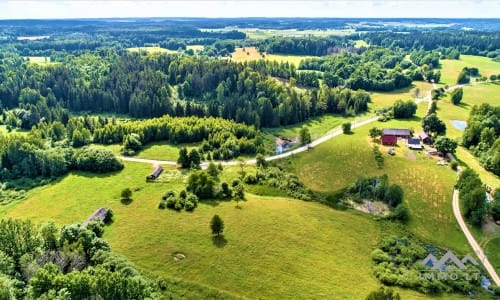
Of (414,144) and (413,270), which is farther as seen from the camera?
(414,144)

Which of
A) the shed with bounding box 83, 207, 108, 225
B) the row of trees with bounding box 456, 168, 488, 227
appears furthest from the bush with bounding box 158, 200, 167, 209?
the row of trees with bounding box 456, 168, 488, 227

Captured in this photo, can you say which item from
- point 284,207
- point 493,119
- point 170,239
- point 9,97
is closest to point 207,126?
point 284,207

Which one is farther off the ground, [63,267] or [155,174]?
[63,267]

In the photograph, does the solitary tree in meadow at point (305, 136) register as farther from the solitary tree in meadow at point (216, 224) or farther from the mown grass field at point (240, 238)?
the solitary tree in meadow at point (216, 224)

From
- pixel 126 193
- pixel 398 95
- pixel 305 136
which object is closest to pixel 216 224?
pixel 126 193

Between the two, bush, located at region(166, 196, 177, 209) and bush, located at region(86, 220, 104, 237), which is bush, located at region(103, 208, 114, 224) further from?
bush, located at region(166, 196, 177, 209)

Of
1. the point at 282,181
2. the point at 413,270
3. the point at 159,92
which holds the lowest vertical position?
the point at 413,270

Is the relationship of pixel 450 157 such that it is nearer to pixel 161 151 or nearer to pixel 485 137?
pixel 485 137
